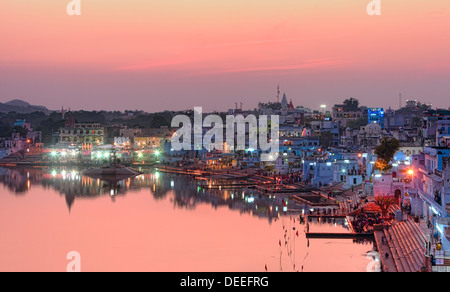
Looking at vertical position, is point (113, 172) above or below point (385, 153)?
below

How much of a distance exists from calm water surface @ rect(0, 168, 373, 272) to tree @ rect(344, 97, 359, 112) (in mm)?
39517

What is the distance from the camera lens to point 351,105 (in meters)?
69.1

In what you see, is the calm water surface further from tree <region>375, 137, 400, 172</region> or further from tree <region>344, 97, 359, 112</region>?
tree <region>344, 97, 359, 112</region>

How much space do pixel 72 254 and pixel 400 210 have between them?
8.25 m

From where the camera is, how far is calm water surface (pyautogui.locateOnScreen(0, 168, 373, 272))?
618 inches

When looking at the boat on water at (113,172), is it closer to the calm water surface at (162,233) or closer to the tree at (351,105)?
the calm water surface at (162,233)

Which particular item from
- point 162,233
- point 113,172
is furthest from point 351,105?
point 162,233

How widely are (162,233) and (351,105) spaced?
51947mm

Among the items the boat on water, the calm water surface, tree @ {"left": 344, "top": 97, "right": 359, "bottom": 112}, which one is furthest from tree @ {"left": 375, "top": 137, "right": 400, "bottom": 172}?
tree @ {"left": 344, "top": 97, "right": 359, "bottom": 112}

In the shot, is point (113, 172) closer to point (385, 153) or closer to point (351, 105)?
point (385, 153)

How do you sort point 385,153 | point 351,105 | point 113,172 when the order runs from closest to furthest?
point 385,153 → point 113,172 → point 351,105

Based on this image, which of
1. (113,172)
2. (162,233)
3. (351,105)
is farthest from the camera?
(351,105)

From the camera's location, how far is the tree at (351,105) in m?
67.6
